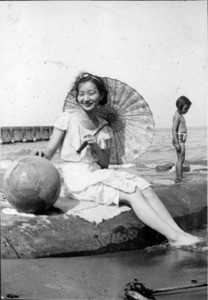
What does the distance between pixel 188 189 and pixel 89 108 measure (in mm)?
2569

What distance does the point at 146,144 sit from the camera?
6.50m

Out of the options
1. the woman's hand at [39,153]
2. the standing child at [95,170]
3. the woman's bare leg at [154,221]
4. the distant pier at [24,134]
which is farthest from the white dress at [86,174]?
the distant pier at [24,134]

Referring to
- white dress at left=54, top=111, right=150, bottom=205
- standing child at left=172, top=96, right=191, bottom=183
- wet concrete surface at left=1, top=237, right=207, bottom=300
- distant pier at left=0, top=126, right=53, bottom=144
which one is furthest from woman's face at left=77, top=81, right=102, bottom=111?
distant pier at left=0, top=126, right=53, bottom=144

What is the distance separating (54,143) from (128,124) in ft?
3.93

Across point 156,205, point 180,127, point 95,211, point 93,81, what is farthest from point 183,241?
point 180,127

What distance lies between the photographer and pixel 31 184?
500 cm

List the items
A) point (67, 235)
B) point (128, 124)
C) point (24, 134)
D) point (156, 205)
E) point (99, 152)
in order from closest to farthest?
point (67, 235) → point (156, 205) → point (99, 152) → point (128, 124) → point (24, 134)

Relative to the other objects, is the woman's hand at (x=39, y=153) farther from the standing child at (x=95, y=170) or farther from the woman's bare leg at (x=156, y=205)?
the woman's bare leg at (x=156, y=205)

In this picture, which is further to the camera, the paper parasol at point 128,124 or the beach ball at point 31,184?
the paper parasol at point 128,124

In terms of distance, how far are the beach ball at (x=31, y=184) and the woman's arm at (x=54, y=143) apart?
46 centimetres

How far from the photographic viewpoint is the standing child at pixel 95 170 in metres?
5.40

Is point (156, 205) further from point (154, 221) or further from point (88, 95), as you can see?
point (88, 95)

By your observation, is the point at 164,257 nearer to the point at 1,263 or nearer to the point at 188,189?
the point at 1,263

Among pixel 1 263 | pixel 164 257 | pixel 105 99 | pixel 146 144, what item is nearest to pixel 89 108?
pixel 105 99
